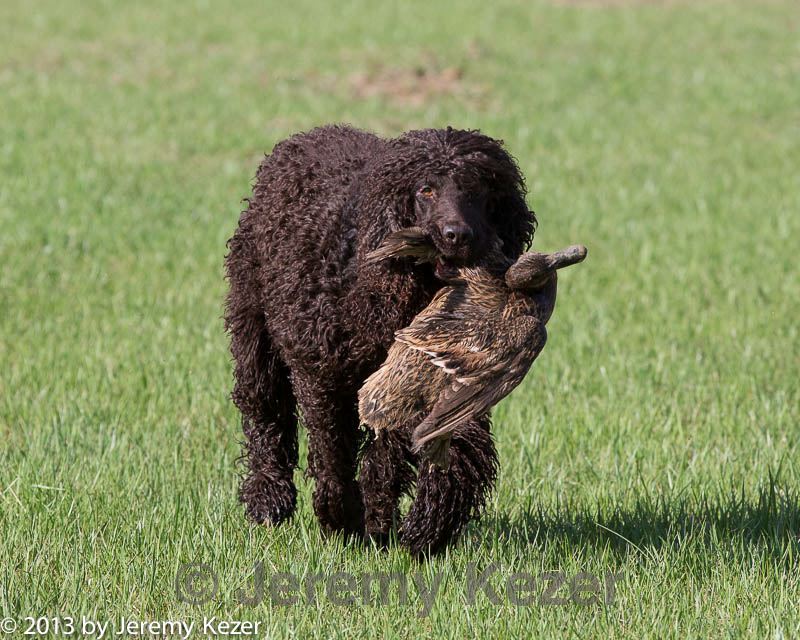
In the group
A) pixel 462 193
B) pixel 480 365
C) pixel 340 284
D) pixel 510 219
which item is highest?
pixel 462 193

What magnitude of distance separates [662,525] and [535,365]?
9.31ft

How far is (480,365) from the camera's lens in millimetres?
4410

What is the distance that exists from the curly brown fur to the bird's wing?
31 centimetres

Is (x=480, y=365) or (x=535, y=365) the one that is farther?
(x=535, y=365)

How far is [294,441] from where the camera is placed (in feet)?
21.1

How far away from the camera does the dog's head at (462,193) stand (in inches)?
179

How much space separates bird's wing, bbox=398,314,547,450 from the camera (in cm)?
441

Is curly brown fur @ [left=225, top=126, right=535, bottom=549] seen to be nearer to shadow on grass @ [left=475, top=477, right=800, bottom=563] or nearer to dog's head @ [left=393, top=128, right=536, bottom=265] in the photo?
dog's head @ [left=393, top=128, right=536, bottom=265]

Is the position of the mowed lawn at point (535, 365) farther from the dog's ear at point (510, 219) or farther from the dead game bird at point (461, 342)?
the dog's ear at point (510, 219)

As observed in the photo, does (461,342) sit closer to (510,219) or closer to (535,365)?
(510,219)

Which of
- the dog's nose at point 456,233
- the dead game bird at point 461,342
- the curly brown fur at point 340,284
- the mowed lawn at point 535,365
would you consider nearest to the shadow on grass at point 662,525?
the mowed lawn at point 535,365

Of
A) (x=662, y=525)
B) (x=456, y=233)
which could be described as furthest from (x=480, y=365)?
(x=662, y=525)

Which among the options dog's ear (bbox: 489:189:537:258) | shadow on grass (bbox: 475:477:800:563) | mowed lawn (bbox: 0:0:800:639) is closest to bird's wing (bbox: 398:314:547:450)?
dog's ear (bbox: 489:189:537:258)

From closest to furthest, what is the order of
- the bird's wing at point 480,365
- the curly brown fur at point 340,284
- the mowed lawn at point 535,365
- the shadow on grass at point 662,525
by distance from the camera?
the bird's wing at point 480,365, the curly brown fur at point 340,284, the mowed lawn at point 535,365, the shadow on grass at point 662,525
